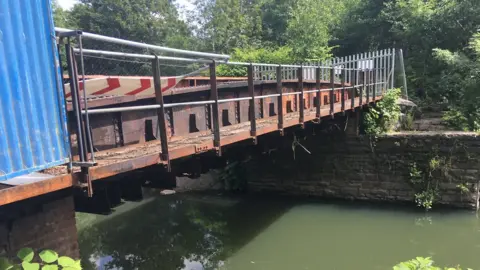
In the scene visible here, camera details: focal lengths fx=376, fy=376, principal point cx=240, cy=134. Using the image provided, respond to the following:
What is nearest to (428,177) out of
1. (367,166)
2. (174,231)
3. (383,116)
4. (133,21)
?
(367,166)

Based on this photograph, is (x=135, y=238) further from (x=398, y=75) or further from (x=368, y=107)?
(x=398, y=75)

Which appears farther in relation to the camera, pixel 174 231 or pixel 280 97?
pixel 174 231

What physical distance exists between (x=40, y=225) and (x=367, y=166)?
9899 millimetres

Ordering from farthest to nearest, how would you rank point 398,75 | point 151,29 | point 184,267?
point 151,29 < point 398,75 < point 184,267

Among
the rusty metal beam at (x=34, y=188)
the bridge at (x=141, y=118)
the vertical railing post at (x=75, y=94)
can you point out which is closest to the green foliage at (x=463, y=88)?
the bridge at (x=141, y=118)

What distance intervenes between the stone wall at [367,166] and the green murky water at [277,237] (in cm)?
55

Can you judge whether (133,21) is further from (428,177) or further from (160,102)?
(160,102)

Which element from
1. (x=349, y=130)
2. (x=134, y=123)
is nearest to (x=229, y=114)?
(x=134, y=123)

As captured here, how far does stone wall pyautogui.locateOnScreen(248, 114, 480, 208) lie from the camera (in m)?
10.6

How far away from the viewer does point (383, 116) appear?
11984 mm

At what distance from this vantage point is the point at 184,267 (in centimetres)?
809

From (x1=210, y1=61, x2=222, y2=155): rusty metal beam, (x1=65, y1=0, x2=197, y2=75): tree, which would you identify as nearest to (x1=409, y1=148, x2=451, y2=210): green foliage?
(x1=210, y1=61, x2=222, y2=155): rusty metal beam

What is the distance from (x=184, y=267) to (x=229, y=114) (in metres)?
3.48

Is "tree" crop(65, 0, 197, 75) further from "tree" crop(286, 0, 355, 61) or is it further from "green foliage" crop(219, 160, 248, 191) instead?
"green foliage" crop(219, 160, 248, 191)
